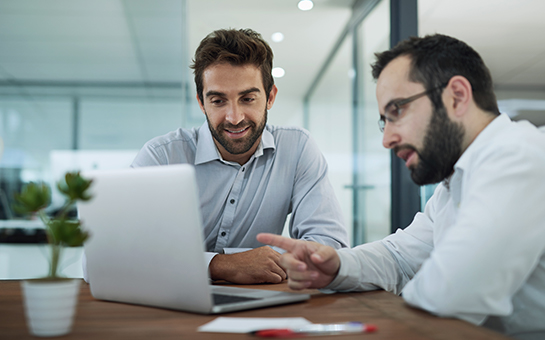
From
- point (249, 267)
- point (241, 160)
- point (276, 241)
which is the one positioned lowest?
point (249, 267)

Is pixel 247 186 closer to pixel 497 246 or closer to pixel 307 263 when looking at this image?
pixel 307 263

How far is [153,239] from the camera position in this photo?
891 millimetres

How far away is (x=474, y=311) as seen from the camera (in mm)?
875

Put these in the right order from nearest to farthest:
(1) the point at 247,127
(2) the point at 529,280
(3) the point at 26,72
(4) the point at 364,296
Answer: (2) the point at 529,280 → (4) the point at 364,296 → (1) the point at 247,127 → (3) the point at 26,72

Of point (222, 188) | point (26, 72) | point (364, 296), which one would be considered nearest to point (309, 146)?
point (222, 188)

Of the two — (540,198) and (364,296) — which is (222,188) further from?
(540,198)

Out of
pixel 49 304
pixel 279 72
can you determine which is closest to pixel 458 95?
pixel 49 304

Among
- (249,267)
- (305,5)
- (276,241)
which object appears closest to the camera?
(276,241)

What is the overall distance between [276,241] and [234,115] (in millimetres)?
831

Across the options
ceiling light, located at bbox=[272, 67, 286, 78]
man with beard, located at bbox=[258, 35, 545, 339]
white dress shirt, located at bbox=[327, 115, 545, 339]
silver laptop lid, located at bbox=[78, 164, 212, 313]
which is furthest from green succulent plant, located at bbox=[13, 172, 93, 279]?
ceiling light, located at bbox=[272, 67, 286, 78]

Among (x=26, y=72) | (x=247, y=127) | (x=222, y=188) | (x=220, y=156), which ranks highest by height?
(x=26, y=72)

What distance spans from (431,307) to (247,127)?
3.83 feet

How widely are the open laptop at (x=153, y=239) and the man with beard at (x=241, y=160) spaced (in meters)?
0.86

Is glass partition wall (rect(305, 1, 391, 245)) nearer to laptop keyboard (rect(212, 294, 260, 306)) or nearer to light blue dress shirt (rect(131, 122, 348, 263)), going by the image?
light blue dress shirt (rect(131, 122, 348, 263))
